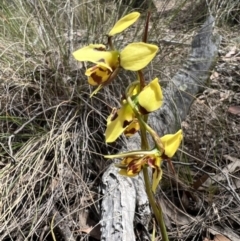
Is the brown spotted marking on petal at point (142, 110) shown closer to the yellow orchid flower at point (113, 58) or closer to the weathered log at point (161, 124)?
the yellow orchid flower at point (113, 58)

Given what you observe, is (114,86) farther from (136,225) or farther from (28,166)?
(136,225)

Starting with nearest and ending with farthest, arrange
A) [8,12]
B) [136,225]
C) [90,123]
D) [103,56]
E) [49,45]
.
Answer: [103,56]
[136,225]
[90,123]
[49,45]
[8,12]

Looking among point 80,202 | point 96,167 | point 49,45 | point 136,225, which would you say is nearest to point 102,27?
point 49,45

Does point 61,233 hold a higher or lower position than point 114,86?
lower

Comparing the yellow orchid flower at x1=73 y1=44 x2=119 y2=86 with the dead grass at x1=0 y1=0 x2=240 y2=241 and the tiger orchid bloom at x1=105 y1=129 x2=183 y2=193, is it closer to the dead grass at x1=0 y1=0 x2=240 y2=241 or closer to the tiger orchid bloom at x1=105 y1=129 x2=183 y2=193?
the tiger orchid bloom at x1=105 y1=129 x2=183 y2=193

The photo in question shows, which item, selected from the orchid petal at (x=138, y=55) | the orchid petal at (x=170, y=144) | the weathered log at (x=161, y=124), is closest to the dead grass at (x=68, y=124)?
the weathered log at (x=161, y=124)

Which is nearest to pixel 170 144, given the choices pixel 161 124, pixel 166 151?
pixel 166 151

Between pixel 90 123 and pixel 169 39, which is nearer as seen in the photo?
pixel 90 123

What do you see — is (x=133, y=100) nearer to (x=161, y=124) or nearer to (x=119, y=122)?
(x=119, y=122)
